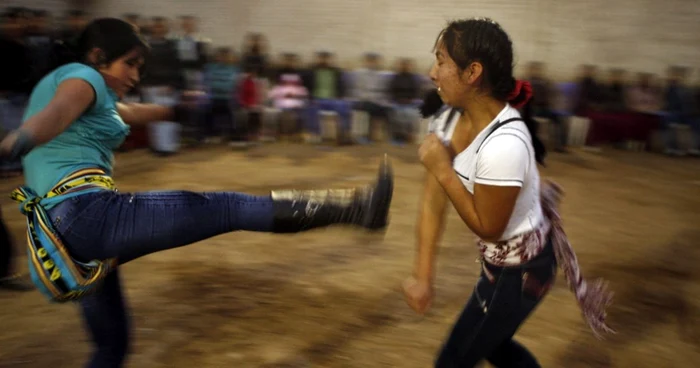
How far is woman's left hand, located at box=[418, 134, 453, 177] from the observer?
1651 mm

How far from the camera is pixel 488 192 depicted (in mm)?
1560

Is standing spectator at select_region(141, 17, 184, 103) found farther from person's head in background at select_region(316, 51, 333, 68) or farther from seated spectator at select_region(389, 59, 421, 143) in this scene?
seated spectator at select_region(389, 59, 421, 143)

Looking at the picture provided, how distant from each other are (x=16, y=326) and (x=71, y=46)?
2161 mm

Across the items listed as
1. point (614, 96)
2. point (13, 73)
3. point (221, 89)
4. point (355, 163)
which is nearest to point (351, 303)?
point (355, 163)

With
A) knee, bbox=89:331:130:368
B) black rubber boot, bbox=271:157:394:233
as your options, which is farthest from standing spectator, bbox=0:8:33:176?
black rubber boot, bbox=271:157:394:233

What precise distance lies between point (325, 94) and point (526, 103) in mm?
7556

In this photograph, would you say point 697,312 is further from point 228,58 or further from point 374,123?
point 228,58

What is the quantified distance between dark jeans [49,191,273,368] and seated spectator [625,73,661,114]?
8731mm

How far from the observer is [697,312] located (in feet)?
11.9

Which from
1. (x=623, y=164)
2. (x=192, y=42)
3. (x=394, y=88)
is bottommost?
(x=623, y=164)

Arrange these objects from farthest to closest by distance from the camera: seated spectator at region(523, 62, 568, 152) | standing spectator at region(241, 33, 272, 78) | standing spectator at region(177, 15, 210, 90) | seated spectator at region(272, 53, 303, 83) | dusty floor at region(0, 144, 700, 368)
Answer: seated spectator at region(272, 53, 303, 83)
standing spectator at region(241, 33, 272, 78)
seated spectator at region(523, 62, 568, 152)
standing spectator at region(177, 15, 210, 90)
dusty floor at region(0, 144, 700, 368)

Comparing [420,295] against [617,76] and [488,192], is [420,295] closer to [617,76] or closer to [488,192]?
[488,192]

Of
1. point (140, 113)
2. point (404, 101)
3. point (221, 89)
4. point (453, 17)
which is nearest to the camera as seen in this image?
point (140, 113)

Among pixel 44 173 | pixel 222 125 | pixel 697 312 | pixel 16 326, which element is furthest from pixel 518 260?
pixel 222 125
